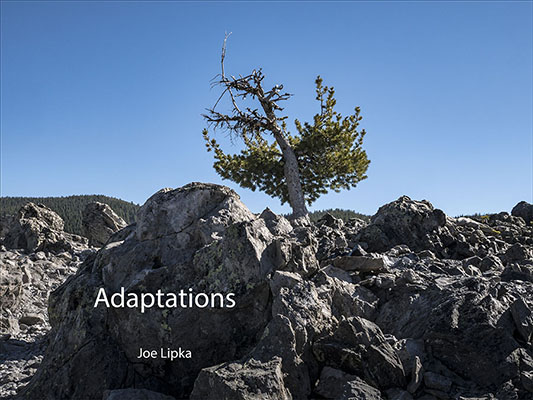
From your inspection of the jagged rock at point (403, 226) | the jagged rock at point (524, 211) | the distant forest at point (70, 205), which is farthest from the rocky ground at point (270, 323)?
the distant forest at point (70, 205)

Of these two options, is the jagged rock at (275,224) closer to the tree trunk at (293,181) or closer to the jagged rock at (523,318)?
the jagged rock at (523,318)

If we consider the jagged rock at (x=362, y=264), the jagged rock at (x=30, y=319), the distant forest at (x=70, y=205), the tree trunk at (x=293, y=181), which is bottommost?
the jagged rock at (x=362, y=264)

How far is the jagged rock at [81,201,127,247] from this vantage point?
115 feet

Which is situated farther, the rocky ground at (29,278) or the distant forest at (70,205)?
the distant forest at (70,205)

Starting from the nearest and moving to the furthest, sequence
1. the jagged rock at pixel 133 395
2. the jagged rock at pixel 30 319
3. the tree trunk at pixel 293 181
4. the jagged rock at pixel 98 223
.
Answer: the jagged rock at pixel 133 395, the jagged rock at pixel 30 319, the tree trunk at pixel 293 181, the jagged rock at pixel 98 223

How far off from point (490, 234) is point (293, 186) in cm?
1253

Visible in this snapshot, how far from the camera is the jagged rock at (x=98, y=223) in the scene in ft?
115

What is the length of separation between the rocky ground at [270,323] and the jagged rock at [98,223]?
24.4 meters

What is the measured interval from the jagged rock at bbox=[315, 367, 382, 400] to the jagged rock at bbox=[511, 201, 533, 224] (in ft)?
69.4

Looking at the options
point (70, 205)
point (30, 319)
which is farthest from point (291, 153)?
point (70, 205)

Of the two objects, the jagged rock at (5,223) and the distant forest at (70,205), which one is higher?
the distant forest at (70,205)

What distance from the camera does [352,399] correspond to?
555cm

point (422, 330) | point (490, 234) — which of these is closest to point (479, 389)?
point (422, 330)

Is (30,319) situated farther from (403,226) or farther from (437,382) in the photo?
(437,382)
